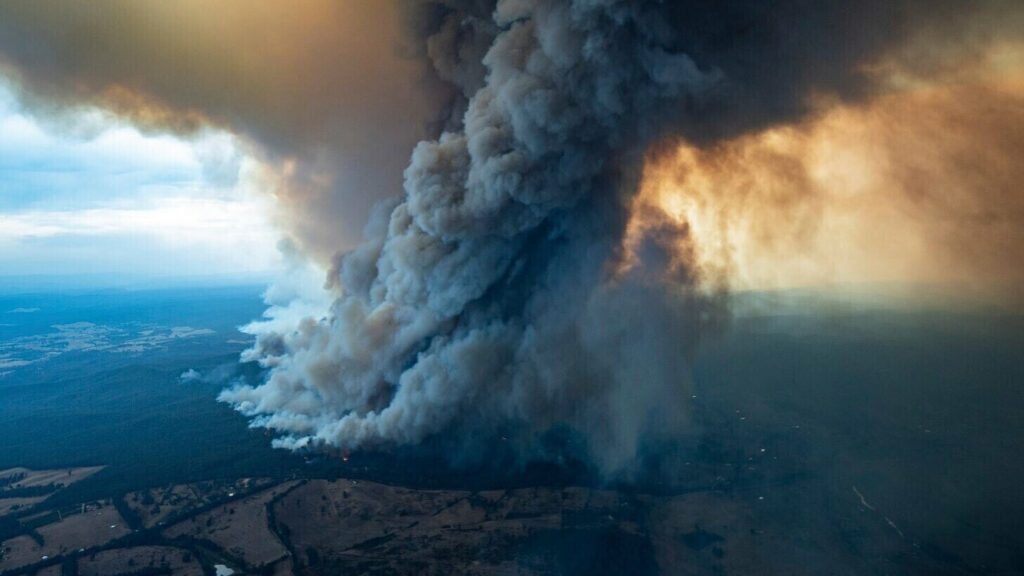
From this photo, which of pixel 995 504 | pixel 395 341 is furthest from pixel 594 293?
pixel 995 504

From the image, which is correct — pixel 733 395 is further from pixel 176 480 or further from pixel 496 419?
pixel 176 480

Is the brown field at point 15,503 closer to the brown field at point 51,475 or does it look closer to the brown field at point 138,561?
the brown field at point 51,475

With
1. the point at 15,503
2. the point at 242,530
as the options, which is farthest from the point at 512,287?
the point at 15,503

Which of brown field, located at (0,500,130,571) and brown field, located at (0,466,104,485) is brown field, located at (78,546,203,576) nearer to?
brown field, located at (0,500,130,571)

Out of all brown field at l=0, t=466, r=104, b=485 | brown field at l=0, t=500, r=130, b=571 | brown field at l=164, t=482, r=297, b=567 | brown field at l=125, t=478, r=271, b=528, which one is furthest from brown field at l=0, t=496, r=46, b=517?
brown field at l=164, t=482, r=297, b=567

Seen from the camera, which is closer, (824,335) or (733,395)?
(733,395)
